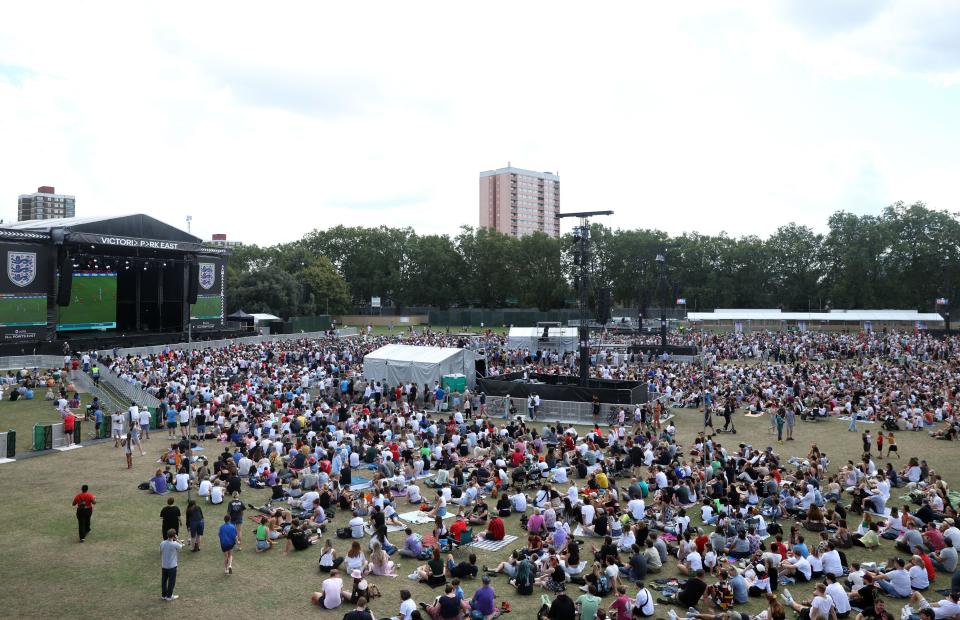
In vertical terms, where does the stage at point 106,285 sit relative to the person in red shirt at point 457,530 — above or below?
→ above

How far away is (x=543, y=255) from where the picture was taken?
97.4 m

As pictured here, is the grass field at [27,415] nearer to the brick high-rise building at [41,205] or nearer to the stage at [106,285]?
the stage at [106,285]

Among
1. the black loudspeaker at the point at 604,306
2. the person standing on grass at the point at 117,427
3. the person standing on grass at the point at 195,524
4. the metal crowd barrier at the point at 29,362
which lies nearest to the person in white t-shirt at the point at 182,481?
the person standing on grass at the point at 195,524

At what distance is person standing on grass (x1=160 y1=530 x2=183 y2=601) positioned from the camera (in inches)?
396

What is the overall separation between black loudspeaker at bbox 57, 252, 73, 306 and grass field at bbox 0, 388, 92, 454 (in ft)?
39.9

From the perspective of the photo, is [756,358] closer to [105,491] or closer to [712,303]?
[105,491]

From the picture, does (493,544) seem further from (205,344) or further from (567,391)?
(205,344)

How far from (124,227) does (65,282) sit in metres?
5.19

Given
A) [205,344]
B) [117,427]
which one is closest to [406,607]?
[117,427]

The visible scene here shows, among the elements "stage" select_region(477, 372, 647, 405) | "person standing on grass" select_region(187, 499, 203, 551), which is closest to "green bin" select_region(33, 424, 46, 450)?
"person standing on grass" select_region(187, 499, 203, 551)

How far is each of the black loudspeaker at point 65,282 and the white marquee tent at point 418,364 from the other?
2050 centimetres

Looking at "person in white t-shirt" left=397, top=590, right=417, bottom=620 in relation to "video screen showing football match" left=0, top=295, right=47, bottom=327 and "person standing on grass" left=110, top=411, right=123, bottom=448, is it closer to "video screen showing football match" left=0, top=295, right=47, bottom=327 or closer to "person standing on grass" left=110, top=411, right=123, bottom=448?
"person standing on grass" left=110, top=411, right=123, bottom=448

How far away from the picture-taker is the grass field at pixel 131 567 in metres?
9.95

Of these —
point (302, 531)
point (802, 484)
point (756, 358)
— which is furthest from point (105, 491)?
point (756, 358)
